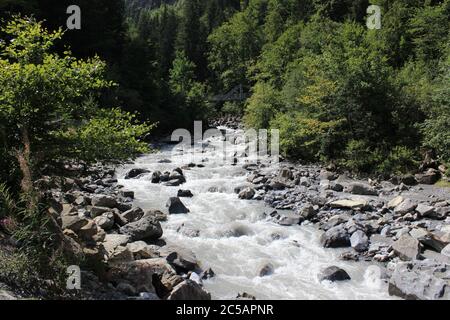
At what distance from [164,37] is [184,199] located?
64.4 metres

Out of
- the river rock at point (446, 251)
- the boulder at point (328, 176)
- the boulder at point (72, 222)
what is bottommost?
the river rock at point (446, 251)

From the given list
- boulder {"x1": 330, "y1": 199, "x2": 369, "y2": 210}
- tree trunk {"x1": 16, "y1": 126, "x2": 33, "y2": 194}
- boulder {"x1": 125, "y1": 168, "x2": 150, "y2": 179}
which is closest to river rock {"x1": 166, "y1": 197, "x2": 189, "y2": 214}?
boulder {"x1": 330, "y1": 199, "x2": 369, "y2": 210}

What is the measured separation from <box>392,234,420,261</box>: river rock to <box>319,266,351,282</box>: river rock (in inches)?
81.6

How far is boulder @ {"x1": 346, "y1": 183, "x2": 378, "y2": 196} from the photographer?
1827 cm

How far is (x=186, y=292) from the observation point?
8.71m

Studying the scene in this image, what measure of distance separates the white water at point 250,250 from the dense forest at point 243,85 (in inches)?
157

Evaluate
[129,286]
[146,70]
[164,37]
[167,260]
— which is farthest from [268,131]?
[164,37]

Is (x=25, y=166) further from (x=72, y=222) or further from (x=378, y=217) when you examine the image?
(x=378, y=217)

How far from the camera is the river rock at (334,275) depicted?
35.3 feet

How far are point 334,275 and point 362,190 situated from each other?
27.6 feet

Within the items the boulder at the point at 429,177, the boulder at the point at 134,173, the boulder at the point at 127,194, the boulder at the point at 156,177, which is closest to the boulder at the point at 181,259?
the boulder at the point at 127,194

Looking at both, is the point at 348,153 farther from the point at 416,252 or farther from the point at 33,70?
the point at 33,70

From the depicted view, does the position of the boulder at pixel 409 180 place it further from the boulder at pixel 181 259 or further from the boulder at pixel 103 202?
the boulder at pixel 103 202

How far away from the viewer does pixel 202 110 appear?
46.6 metres
